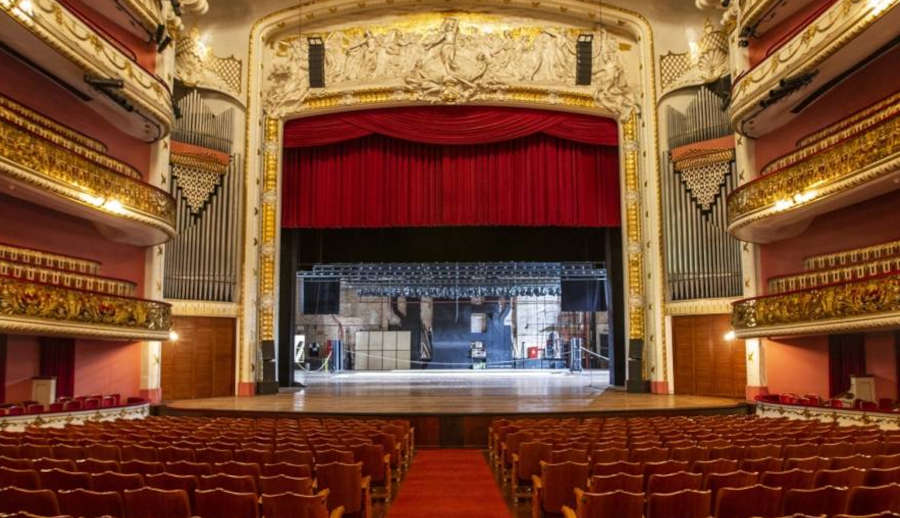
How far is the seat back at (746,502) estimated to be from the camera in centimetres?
413

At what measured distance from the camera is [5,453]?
605 cm

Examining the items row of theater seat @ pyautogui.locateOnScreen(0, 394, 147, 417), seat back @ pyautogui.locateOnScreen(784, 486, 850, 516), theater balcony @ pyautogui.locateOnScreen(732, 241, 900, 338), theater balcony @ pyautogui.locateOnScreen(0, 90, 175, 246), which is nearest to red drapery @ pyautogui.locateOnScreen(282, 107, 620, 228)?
theater balcony @ pyautogui.locateOnScreen(0, 90, 175, 246)

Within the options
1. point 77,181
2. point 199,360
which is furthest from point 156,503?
point 199,360

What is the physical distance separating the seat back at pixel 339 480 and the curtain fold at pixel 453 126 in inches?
511

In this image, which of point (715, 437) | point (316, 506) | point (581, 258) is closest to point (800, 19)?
point (581, 258)

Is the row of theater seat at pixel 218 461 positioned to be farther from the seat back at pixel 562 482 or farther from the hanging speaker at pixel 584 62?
the hanging speaker at pixel 584 62

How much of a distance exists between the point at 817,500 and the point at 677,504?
825mm

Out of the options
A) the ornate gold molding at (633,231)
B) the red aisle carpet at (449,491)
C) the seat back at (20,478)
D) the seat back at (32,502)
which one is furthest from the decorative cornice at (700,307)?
the seat back at (32,502)

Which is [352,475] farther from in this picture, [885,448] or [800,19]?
[800,19]

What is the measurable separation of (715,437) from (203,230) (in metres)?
12.7

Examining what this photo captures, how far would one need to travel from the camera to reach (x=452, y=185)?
59.3ft

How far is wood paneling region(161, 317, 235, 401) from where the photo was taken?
15805mm

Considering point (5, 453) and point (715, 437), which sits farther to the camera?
point (715, 437)

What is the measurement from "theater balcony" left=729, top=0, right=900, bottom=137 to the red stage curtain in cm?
1297
